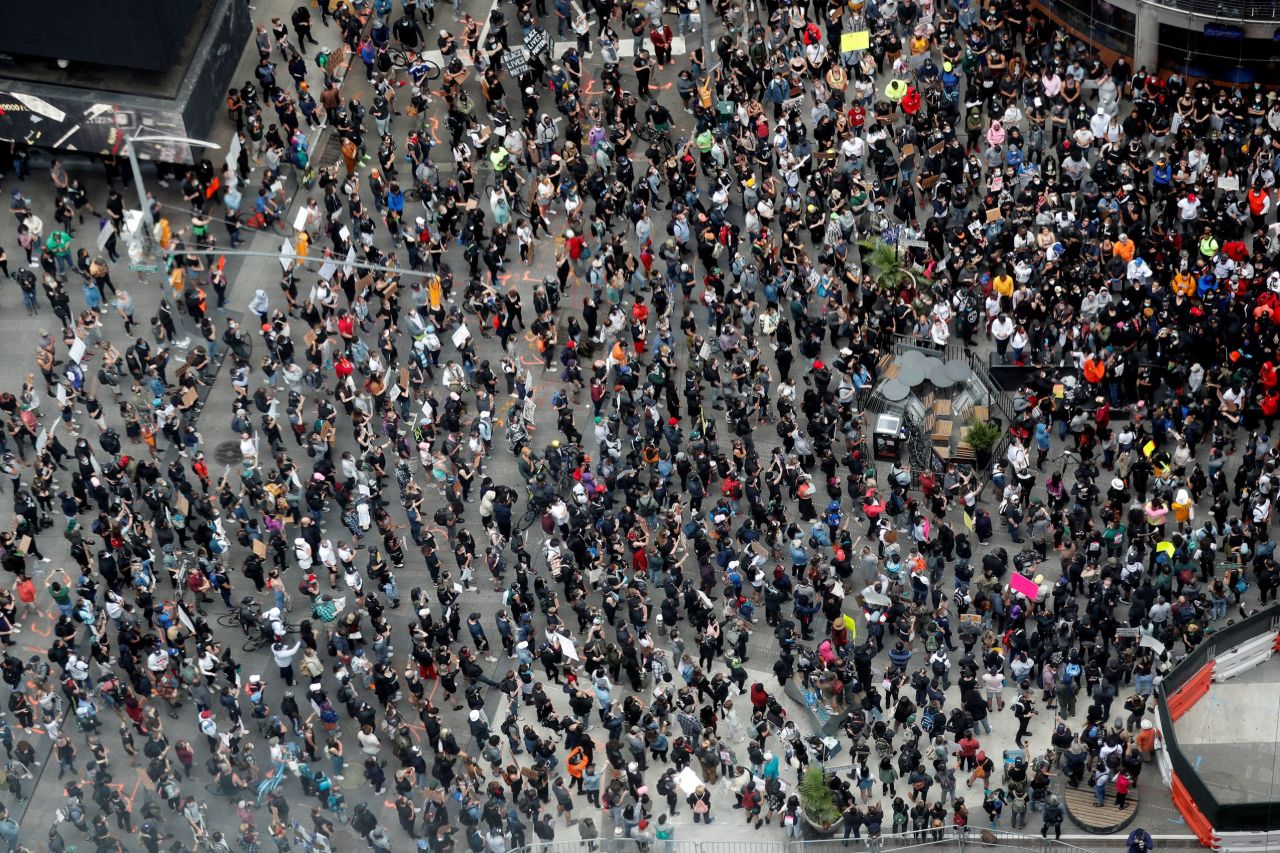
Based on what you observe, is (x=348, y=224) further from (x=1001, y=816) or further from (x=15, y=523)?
(x=1001, y=816)

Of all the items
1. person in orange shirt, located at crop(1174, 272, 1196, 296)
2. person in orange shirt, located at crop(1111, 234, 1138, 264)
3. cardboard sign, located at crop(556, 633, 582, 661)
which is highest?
person in orange shirt, located at crop(1111, 234, 1138, 264)

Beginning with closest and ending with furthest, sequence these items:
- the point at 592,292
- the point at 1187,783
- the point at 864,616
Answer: the point at 1187,783 < the point at 864,616 < the point at 592,292

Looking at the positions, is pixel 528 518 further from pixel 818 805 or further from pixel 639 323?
pixel 818 805

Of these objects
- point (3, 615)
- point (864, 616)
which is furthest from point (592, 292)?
point (3, 615)

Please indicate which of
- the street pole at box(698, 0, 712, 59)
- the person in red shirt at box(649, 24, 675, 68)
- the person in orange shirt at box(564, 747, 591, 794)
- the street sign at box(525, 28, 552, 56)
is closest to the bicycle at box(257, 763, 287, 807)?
the person in orange shirt at box(564, 747, 591, 794)

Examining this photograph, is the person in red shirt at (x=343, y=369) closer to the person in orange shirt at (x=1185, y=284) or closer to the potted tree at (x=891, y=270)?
the potted tree at (x=891, y=270)

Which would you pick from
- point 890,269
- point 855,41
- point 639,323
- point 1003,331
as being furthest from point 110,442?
point 855,41

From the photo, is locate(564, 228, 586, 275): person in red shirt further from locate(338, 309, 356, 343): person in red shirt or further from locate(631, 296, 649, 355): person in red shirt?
locate(338, 309, 356, 343): person in red shirt
